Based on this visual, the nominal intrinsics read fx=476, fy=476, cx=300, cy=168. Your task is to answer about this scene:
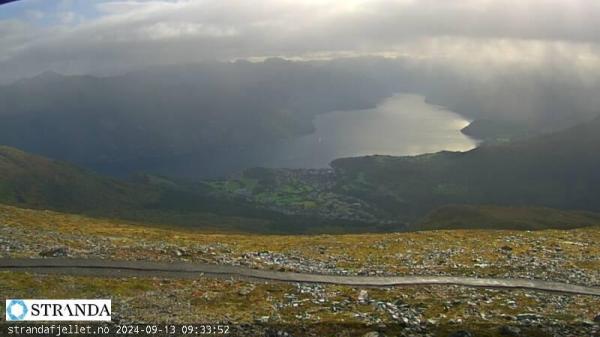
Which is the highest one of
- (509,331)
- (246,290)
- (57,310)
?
(57,310)

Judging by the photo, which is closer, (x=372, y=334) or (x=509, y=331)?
(x=372, y=334)

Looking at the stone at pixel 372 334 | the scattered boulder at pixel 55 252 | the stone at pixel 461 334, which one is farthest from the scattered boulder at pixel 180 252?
the stone at pixel 461 334

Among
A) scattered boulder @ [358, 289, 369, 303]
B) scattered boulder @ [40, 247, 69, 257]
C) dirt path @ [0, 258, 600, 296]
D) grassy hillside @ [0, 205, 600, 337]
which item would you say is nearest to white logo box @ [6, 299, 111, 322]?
grassy hillside @ [0, 205, 600, 337]

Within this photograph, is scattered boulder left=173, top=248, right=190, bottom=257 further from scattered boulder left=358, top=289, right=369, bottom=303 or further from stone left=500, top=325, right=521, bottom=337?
stone left=500, top=325, right=521, bottom=337

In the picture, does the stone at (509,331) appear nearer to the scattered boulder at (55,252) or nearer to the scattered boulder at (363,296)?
the scattered boulder at (363,296)

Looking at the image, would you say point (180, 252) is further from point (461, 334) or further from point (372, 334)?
point (461, 334)

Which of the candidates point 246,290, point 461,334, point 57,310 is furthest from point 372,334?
point 57,310

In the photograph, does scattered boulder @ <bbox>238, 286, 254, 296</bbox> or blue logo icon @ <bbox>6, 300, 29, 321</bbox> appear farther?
scattered boulder @ <bbox>238, 286, 254, 296</bbox>

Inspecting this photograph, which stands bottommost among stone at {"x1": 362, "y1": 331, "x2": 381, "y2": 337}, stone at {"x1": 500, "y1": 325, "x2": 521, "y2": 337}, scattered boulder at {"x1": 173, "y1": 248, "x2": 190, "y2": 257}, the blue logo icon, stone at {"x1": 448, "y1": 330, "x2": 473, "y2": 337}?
stone at {"x1": 500, "y1": 325, "x2": 521, "y2": 337}
